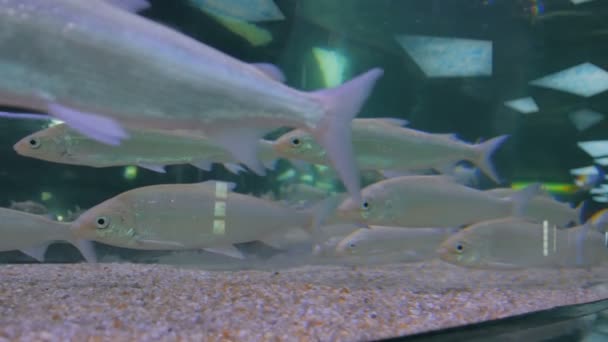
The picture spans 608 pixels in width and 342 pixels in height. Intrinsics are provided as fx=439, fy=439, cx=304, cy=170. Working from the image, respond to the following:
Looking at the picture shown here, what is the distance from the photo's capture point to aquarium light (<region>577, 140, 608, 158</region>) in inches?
208

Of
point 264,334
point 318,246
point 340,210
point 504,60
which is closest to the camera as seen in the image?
point 264,334

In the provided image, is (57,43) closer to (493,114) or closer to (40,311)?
(40,311)

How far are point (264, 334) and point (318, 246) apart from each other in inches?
112

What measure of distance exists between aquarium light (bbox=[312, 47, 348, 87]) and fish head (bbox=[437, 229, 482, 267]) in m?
1.83

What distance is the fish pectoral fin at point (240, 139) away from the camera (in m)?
1.49

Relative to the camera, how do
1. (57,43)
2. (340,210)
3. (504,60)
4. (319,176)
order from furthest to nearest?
1. (504,60)
2. (319,176)
3. (340,210)
4. (57,43)

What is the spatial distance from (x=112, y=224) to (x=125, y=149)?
0.55 metres

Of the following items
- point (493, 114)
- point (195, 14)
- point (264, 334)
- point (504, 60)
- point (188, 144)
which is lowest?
point (264, 334)

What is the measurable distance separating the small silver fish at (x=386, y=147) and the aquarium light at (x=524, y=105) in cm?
248

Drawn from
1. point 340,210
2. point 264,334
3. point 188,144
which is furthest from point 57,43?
point 340,210

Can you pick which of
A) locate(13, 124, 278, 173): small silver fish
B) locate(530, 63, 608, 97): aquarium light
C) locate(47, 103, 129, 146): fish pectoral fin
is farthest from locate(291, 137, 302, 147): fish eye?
locate(530, 63, 608, 97): aquarium light

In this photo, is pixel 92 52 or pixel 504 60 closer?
pixel 92 52

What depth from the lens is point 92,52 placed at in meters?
1.28

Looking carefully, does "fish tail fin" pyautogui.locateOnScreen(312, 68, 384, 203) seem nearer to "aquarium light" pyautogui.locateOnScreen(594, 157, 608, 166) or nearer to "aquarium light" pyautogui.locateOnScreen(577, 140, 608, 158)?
"aquarium light" pyautogui.locateOnScreen(577, 140, 608, 158)
